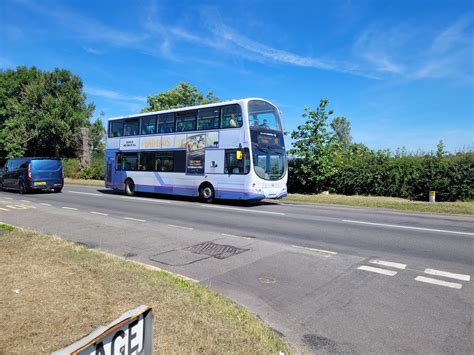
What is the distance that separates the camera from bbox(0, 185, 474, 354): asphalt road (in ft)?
12.9

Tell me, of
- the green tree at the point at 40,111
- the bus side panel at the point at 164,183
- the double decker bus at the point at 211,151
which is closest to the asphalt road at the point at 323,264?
the double decker bus at the point at 211,151

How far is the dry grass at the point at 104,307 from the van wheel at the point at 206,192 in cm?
998

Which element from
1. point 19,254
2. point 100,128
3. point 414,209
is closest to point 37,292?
point 19,254

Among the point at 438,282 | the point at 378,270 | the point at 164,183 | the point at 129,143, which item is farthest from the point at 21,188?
the point at 438,282

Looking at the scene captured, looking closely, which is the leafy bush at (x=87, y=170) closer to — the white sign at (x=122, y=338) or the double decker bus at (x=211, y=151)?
the double decker bus at (x=211, y=151)

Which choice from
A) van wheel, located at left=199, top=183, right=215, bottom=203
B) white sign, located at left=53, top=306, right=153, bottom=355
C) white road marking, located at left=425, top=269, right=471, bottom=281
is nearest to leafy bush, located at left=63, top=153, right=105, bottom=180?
van wheel, located at left=199, top=183, right=215, bottom=203

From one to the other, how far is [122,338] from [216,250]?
5.55 meters

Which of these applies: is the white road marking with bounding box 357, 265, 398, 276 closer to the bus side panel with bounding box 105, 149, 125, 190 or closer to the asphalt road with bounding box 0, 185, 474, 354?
the asphalt road with bounding box 0, 185, 474, 354

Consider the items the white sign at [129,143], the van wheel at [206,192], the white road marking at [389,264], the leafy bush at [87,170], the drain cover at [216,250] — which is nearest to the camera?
the white road marking at [389,264]

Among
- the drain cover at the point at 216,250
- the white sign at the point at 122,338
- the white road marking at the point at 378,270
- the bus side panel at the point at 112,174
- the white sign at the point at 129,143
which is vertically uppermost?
the white sign at the point at 129,143

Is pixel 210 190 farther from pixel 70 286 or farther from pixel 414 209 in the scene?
pixel 70 286

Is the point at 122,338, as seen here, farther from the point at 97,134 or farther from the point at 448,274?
the point at 97,134

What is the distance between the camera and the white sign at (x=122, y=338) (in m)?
1.61

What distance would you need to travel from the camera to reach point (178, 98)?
162 feet
